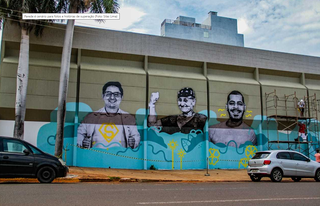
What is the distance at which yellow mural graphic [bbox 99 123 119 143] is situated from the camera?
18.4 meters

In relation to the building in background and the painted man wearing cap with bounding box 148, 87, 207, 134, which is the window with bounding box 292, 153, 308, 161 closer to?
the painted man wearing cap with bounding box 148, 87, 207, 134

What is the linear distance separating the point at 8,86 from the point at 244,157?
1484cm

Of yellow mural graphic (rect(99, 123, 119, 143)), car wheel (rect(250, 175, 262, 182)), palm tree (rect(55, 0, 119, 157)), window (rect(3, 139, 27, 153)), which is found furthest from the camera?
yellow mural graphic (rect(99, 123, 119, 143))

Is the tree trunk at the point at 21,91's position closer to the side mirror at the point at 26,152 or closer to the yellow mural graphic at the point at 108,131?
the yellow mural graphic at the point at 108,131

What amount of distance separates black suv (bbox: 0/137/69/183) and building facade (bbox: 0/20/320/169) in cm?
697

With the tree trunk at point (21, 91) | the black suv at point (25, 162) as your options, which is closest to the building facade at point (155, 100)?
the tree trunk at point (21, 91)

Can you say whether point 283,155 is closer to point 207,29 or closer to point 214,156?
point 214,156

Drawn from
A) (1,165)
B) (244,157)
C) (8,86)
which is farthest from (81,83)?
(244,157)

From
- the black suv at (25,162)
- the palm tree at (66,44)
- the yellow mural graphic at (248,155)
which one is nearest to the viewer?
the black suv at (25,162)

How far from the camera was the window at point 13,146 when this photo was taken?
400 inches

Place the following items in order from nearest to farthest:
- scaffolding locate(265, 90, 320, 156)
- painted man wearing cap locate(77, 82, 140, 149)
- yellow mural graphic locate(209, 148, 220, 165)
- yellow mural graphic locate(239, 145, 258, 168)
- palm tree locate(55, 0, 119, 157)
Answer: palm tree locate(55, 0, 119, 157), painted man wearing cap locate(77, 82, 140, 149), yellow mural graphic locate(209, 148, 220, 165), yellow mural graphic locate(239, 145, 258, 168), scaffolding locate(265, 90, 320, 156)

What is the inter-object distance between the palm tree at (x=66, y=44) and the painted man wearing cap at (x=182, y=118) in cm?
556

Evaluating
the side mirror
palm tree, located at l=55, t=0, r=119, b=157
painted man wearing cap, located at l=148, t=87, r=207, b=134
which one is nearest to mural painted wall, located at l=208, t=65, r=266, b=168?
painted man wearing cap, located at l=148, t=87, r=207, b=134

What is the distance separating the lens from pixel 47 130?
17.4m
